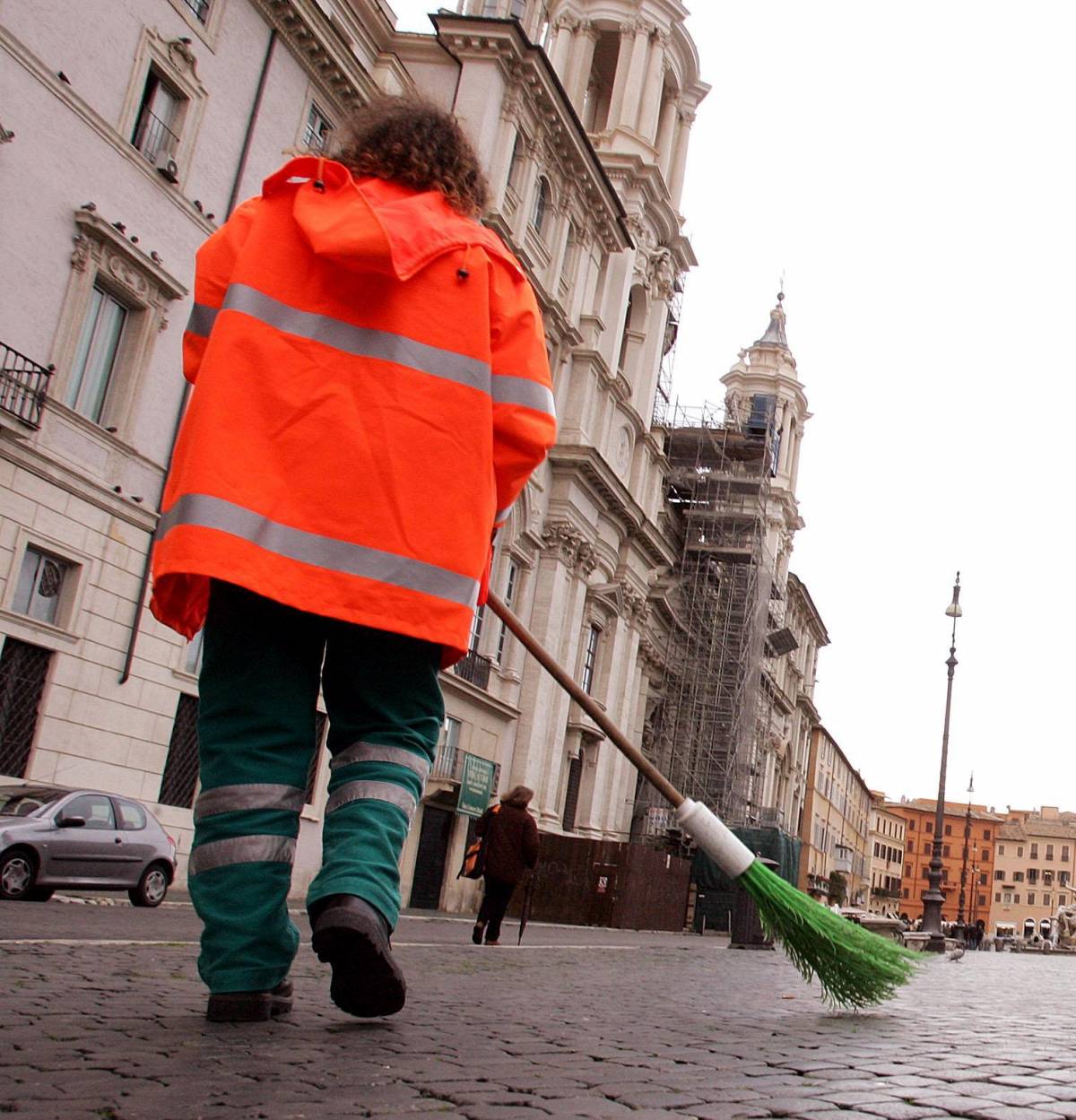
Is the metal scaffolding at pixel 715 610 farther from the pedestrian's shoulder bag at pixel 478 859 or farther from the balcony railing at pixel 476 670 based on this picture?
the pedestrian's shoulder bag at pixel 478 859

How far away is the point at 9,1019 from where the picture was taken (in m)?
3.49

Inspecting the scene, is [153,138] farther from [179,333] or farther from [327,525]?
[327,525]

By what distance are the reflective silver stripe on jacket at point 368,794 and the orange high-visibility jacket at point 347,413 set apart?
408 millimetres

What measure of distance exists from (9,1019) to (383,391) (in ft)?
5.95

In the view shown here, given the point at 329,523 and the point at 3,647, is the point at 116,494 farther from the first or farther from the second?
Answer: the point at 329,523

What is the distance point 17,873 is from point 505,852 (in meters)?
4.89

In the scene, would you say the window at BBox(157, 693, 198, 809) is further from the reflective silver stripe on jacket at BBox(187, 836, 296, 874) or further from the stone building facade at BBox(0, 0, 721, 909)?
the reflective silver stripe on jacket at BBox(187, 836, 296, 874)

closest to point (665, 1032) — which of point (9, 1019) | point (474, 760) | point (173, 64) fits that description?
point (9, 1019)

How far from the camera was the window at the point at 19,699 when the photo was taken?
18297 mm

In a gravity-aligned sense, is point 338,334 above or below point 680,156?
below

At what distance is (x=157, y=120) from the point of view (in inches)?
854

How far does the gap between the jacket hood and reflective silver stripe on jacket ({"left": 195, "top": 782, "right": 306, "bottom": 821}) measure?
53.1 inches

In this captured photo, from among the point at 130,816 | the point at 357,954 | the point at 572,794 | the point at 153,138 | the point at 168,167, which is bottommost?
the point at 357,954

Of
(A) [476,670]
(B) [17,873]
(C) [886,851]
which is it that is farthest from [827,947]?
(C) [886,851]
